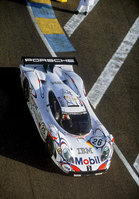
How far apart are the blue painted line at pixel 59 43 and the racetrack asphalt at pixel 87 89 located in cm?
32

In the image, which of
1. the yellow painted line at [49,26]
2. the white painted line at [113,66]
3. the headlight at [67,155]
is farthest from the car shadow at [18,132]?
the yellow painted line at [49,26]

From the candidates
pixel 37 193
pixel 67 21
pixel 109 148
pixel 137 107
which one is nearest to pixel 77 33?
pixel 67 21

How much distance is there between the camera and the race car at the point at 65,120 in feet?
27.1

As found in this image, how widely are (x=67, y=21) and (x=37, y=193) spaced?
9383mm

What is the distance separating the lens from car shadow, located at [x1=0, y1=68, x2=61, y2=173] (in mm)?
8742

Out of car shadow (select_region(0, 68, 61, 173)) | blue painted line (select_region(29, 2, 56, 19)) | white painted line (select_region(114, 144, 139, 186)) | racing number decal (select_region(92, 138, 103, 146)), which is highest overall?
blue painted line (select_region(29, 2, 56, 19))

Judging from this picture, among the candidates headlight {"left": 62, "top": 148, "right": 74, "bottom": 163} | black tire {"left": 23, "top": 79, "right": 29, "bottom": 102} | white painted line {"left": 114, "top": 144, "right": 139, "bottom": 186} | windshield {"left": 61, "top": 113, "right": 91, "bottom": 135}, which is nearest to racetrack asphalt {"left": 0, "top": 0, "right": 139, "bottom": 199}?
white painted line {"left": 114, "top": 144, "right": 139, "bottom": 186}

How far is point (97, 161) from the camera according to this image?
8383 millimetres

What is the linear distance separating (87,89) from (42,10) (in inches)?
217

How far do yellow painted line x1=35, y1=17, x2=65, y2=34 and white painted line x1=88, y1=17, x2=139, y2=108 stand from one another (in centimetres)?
291

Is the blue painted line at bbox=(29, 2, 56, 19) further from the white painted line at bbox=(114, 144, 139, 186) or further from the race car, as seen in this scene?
the white painted line at bbox=(114, 144, 139, 186)

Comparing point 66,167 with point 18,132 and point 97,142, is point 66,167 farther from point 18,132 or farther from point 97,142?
point 18,132

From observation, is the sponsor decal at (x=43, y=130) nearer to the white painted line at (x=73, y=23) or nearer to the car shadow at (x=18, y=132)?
the car shadow at (x=18, y=132)

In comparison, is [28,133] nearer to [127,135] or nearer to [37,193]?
[37,193]
